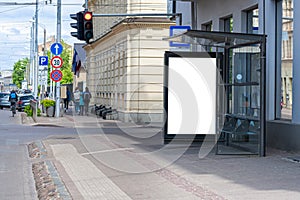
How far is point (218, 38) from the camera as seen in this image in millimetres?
15492

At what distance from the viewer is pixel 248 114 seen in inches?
652

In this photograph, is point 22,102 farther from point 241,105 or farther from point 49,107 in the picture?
point 241,105

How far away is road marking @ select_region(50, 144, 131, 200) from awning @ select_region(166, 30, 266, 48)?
378 centimetres

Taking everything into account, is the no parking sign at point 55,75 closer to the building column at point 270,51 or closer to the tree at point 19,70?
the building column at point 270,51

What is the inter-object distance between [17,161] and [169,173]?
16.3ft

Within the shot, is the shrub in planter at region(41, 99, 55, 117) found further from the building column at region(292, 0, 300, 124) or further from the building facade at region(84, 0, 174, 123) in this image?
the building column at region(292, 0, 300, 124)

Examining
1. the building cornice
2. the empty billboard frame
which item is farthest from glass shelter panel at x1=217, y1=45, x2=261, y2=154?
the building cornice

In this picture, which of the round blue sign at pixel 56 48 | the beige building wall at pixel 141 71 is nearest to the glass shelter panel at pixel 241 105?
the beige building wall at pixel 141 71

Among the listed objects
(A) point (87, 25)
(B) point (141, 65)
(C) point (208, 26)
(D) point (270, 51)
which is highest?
(C) point (208, 26)

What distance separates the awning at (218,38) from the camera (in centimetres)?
1433

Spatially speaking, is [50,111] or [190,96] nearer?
[190,96]

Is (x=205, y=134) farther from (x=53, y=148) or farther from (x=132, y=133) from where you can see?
(x=132, y=133)

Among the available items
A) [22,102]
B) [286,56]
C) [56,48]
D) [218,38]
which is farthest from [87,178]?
[22,102]

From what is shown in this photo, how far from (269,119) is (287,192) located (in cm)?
777
